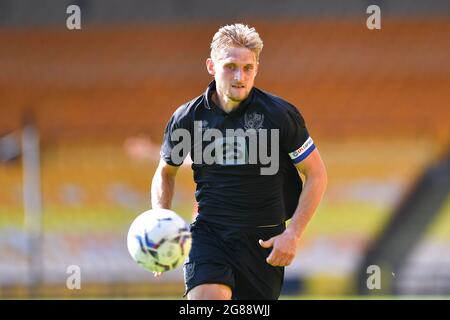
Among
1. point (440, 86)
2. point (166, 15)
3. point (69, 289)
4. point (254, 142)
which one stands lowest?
point (69, 289)

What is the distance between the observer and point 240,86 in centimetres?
632

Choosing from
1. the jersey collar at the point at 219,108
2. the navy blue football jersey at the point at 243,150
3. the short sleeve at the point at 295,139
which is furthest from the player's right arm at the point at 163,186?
the short sleeve at the point at 295,139

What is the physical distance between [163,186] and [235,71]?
3.34 feet

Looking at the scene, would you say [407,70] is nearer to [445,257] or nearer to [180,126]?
[445,257]

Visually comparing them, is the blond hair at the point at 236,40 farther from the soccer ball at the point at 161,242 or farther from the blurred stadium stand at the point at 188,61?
the blurred stadium stand at the point at 188,61

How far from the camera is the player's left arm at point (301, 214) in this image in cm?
607

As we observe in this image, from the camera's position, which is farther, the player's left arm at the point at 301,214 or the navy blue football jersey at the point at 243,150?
the navy blue football jersey at the point at 243,150

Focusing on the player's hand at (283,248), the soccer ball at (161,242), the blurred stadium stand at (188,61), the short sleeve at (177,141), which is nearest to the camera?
the soccer ball at (161,242)

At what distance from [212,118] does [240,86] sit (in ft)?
1.05

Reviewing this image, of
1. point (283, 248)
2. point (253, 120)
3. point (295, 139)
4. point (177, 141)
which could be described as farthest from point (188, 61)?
point (283, 248)

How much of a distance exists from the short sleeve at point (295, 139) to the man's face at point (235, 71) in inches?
13.8

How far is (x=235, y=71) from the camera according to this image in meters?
6.29

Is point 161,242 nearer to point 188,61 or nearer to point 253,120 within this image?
point 253,120
